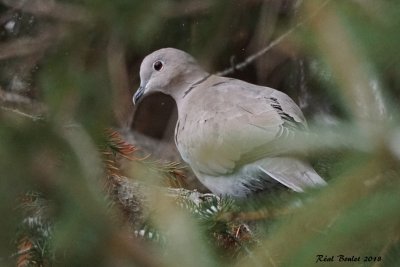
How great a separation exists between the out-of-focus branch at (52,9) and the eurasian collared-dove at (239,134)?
0.33 metres

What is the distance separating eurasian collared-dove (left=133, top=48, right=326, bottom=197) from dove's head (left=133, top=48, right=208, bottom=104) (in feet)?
0.31

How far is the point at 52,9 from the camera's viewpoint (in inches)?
81.4

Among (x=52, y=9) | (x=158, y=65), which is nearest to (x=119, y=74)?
(x=158, y=65)

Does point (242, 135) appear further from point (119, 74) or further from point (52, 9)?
point (119, 74)

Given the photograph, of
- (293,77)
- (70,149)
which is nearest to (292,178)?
(70,149)

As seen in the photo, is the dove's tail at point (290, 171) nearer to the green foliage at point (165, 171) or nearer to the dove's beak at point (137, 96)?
the green foliage at point (165, 171)

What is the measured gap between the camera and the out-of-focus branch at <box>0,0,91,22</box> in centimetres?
174

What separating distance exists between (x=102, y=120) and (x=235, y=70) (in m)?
1.41

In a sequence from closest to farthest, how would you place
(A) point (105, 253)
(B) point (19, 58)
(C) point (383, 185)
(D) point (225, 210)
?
(C) point (383, 185) → (A) point (105, 253) → (D) point (225, 210) → (B) point (19, 58)

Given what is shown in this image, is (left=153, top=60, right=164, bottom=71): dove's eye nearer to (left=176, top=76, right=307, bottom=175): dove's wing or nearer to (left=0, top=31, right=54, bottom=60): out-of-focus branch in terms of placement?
(left=176, top=76, right=307, bottom=175): dove's wing

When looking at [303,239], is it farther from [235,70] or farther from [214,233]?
[235,70]

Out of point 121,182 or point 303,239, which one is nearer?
point 303,239

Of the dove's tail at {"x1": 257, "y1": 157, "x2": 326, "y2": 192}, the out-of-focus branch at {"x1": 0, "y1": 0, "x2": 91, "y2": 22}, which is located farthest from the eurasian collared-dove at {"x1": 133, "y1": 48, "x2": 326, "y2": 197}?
the out-of-focus branch at {"x1": 0, "y1": 0, "x2": 91, "y2": 22}

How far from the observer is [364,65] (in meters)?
0.66
